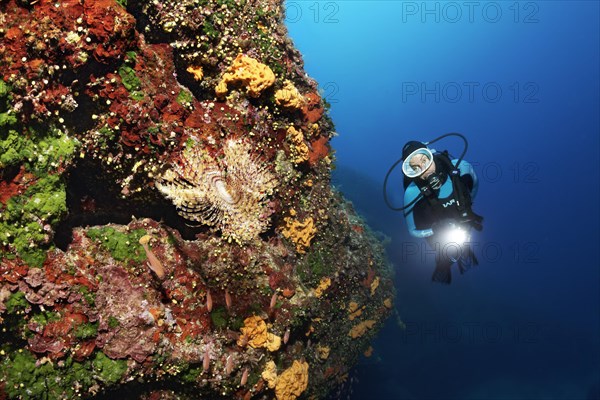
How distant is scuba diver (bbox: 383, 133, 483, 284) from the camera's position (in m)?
6.50

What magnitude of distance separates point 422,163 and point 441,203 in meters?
0.83

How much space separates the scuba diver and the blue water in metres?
7.84

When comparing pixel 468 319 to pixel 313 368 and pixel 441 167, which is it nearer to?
pixel 313 368

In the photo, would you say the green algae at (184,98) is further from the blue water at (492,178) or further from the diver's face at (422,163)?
the blue water at (492,178)

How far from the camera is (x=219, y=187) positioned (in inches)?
190

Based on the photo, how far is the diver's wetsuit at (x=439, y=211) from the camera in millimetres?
6633

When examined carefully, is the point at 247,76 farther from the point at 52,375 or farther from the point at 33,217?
the point at 52,375

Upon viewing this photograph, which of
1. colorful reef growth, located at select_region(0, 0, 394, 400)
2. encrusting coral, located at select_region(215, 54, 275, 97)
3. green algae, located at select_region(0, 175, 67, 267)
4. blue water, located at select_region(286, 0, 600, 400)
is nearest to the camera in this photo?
green algae, located at select_region(0, 175, 67, 267)

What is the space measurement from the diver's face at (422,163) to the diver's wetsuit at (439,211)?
167mm

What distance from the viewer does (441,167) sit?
6.66m

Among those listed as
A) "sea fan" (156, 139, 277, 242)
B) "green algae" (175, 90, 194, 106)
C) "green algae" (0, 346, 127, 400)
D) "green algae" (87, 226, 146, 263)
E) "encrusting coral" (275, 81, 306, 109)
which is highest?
"encrusting coral" (275, 81, 306, 109)

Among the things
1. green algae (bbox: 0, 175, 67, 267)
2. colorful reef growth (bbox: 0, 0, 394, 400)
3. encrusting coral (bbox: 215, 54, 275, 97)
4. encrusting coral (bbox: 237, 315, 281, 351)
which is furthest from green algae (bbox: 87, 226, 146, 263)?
encrusting coral (bbox: 215, 54, 275, 97)

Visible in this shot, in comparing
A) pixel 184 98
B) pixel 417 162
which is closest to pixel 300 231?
pixel 417 162

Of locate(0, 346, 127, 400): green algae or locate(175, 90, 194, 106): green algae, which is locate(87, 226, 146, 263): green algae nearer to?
locate(0, 346, 127, 400): green algae
